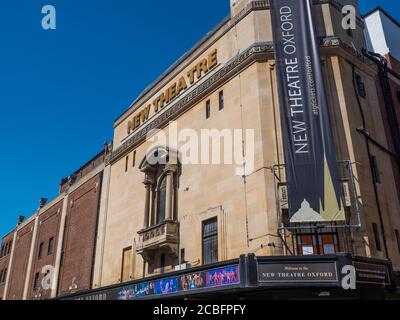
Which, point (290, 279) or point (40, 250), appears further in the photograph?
point (40, 250)

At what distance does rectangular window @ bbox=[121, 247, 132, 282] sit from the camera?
22.7 meters

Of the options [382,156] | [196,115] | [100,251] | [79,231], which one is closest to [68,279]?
[79,231]

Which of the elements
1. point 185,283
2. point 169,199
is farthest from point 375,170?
point 169,199

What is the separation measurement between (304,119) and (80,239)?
20650mm

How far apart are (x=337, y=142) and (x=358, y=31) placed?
7395mm

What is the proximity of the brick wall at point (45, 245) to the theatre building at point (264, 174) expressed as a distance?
10.4 m

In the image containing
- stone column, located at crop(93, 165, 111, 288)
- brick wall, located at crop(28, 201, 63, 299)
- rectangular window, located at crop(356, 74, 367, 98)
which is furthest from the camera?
brick wall, located at crop(28, 201, 63, 299)

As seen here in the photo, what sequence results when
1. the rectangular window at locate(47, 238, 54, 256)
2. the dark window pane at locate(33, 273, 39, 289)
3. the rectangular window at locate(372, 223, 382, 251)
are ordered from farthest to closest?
the dark window pane at locate(33, 273, 39, 289)
the rectangular window at locate(47, 238, 54, 256)
the rectangular window at locate(372, 223, 382, 251)

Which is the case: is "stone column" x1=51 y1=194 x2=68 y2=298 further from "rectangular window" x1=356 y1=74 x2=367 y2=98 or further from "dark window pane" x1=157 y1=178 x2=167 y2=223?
"rectangular window" x1=356 y1=74 x2=367 y2=98

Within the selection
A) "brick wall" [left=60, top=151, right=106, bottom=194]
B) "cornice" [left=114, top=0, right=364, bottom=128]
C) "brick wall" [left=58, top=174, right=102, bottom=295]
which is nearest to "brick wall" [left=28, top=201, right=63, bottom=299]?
"brick wall" [left=60, top=151, right=106, bottom=194]

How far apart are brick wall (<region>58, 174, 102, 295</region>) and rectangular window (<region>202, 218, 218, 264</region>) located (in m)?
12.1

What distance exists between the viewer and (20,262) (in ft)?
140

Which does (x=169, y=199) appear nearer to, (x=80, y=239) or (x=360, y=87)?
(x=360, y=87)

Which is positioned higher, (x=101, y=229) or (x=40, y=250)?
(x=40, y=250)
